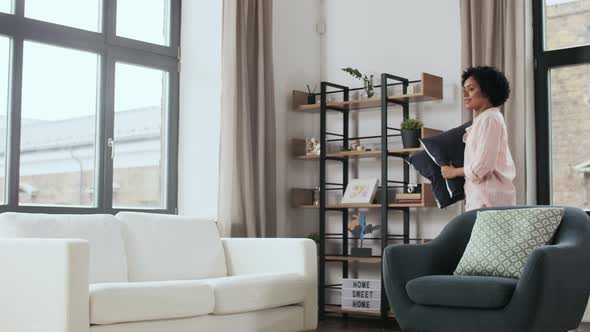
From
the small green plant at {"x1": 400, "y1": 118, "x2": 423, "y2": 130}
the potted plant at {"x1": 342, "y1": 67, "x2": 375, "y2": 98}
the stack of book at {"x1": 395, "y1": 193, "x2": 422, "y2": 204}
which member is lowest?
the stack of book at {"x1": 395, "y1": 193, "x2": 422, "y2": 204}

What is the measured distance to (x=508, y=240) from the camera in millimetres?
3730

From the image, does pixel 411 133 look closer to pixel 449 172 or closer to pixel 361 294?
pixel 449 172

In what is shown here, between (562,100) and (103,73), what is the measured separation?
3021 millimetres

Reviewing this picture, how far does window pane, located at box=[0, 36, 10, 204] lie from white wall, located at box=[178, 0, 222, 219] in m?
1.33

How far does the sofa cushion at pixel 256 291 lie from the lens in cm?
385

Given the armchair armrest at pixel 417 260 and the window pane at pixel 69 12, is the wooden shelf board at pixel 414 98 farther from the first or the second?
the window pane at pixel 69 12

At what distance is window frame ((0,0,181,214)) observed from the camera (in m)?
4.68

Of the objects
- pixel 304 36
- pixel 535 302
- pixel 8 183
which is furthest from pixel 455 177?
pixel 8 183

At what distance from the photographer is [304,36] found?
6164mm

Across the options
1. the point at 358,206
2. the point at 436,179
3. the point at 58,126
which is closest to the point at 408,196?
the point at 358,206

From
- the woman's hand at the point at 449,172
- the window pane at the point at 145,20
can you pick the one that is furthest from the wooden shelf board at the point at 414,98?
the window pane at the point at 145,20

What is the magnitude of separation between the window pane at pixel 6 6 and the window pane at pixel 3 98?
0.17 metres

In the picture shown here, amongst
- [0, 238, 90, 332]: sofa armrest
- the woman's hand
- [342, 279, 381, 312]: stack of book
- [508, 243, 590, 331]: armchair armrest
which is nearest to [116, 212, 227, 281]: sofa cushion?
[0, 238, 90, 332]: sofa armrest

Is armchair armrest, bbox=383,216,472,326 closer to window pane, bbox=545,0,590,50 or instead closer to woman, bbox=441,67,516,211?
woman, bbox=441,67,516,211
